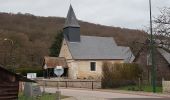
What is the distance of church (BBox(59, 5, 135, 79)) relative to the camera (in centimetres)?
7412

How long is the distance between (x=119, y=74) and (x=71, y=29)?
27.0m

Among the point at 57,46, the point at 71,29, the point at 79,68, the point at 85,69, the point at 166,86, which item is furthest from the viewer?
the point at 57,46

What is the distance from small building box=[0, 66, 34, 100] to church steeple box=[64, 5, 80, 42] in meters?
57.8

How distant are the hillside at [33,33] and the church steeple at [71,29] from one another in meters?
9.19

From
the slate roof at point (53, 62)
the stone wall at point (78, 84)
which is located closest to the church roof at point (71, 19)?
the slate roof at point (53, 62)

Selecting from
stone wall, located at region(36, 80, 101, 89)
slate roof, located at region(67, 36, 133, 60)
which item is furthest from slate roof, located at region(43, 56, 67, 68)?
stone wall, located at region(36, 80, 101, 89)

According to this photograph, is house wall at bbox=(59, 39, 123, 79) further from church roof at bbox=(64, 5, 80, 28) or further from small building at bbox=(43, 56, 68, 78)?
church roof at bbox=(64, 5, 80, 28)

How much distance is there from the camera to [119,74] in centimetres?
5178

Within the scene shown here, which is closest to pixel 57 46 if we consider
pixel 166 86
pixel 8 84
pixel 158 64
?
pixel 158 64

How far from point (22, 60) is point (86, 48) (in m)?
20.3

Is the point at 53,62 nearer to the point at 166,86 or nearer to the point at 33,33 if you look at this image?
the point at 166,86

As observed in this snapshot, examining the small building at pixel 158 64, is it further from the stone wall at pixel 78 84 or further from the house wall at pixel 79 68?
the house wall at pixel 79 68

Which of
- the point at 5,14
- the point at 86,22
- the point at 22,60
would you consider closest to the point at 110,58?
the point at 22,60

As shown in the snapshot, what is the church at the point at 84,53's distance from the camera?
74125 mm
